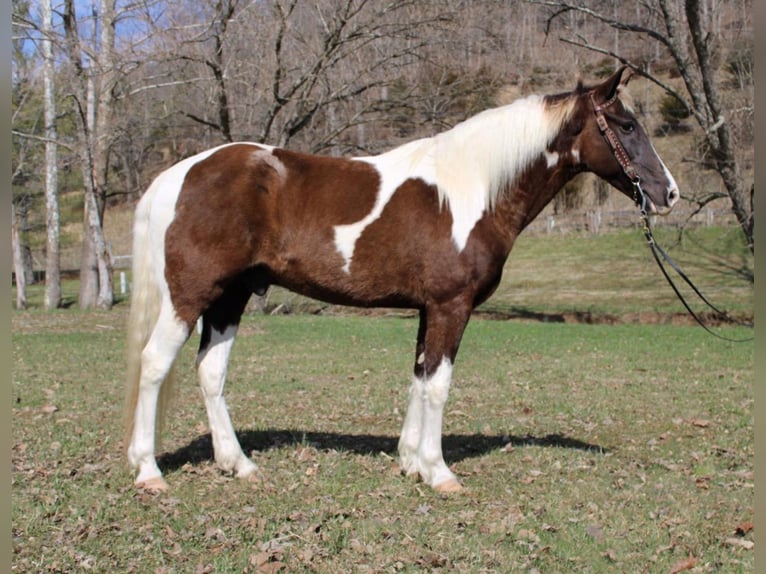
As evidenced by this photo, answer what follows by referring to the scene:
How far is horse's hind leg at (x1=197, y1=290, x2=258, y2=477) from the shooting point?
5.45 m

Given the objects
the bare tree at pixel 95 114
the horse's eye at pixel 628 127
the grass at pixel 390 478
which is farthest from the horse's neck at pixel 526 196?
the bare tree at pixel 95 114

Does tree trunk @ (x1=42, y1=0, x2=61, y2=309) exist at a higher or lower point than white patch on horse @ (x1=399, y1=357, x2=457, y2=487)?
higher

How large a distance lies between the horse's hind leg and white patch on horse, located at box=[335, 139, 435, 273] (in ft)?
3.01

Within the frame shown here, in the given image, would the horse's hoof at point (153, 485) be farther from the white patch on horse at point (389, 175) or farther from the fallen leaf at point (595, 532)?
the fallen leaf at point (595, 532)

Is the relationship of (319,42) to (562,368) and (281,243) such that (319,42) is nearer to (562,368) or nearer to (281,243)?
(562,368)

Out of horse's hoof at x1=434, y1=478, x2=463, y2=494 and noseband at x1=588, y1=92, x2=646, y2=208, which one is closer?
horse's hoof at x1=434, y1=478, x2=463, y2=494

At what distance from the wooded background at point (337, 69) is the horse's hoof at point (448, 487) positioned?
11.3 metres

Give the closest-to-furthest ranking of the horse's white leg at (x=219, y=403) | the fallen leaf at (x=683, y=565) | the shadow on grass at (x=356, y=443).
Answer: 1. the fallen leaf at (x=683, y=565)
2. the horse's white leg at (x=219, y=403)
3. the shadow on grass at (x=356, y=443)

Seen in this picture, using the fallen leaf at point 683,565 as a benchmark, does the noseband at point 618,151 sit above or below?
above

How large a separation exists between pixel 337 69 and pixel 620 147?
47.4 ft

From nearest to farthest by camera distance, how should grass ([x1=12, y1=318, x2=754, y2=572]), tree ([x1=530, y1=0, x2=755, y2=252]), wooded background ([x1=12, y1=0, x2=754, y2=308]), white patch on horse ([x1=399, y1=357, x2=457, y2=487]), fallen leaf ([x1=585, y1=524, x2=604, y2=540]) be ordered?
grass ([x1=12, y1=318, x2=754, y2=572])
fallen leaf ([x1=585, y1=524, x2=604, y2=540])
white patch on horse ([x1=399, y1=357, x2=457, y2=487])
tree ([x1=530, y1=0, x2=755, y2=252])
wooded background ([x1=12, y1=0, x2=754, y2=308])

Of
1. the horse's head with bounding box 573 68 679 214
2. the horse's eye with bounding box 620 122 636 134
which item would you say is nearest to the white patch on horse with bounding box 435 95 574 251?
the horse's head with bounding box 573 68 679 214

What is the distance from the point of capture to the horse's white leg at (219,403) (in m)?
5.44

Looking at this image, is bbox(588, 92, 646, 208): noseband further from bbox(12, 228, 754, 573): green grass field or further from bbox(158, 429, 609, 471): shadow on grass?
bbox(158, 429, 609, 471): shadow on grass
